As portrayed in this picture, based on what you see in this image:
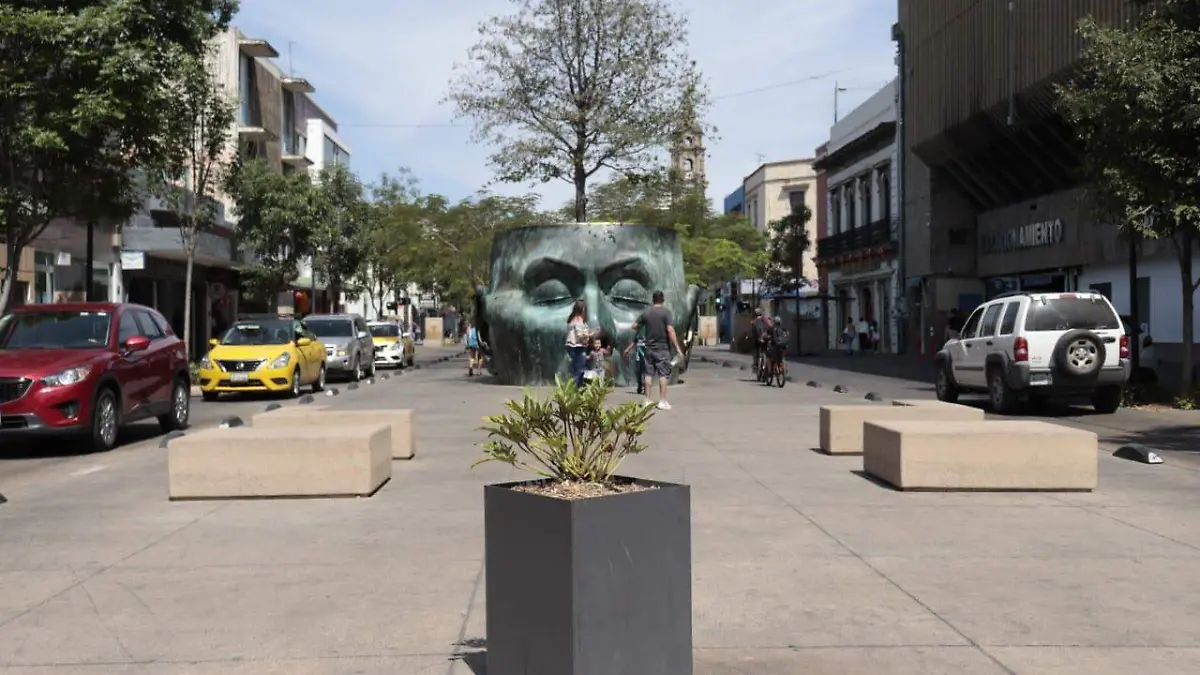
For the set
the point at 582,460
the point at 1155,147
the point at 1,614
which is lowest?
the point at 1,614

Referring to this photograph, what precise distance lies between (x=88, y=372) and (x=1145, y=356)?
2402cm

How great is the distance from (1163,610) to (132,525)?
6.20 m

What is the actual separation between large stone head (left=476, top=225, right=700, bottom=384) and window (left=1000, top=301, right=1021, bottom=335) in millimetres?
7021

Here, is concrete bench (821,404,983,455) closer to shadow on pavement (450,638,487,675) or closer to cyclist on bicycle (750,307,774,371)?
shadow on pavement (450,638,487,675)

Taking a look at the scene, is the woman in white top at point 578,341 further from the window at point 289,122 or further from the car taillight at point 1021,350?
the window at point 289,122

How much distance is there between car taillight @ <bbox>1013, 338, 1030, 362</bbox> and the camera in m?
17.8

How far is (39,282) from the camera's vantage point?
31.2m

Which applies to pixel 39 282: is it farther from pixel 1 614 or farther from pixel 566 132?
pixel 1 614

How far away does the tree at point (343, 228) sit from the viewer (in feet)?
157

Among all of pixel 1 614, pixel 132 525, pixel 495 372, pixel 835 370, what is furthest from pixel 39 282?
pixel 1 614

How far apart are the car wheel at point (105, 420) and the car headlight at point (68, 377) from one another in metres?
→ 0.33

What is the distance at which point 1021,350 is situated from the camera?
17.8 metres

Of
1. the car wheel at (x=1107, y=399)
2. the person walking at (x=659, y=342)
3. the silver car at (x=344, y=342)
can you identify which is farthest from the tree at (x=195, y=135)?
the car wheel at (x=1107, y=399)

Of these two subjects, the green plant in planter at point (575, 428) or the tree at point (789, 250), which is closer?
the green plant in planter at point (575, 428)
